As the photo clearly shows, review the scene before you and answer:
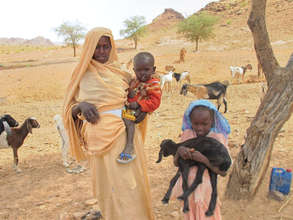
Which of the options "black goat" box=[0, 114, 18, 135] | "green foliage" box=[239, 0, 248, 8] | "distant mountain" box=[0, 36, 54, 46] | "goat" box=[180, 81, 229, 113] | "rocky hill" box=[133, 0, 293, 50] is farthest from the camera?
"distant mountain" box=[0, 36, 54, 46]

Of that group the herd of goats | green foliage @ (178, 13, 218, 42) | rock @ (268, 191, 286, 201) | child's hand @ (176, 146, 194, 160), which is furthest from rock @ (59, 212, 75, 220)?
green foliage @ (178, 13, 218, 42)

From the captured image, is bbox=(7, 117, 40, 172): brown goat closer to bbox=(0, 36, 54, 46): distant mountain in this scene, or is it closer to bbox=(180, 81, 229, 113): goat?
bbox=(180, 81, 229, 113): goat

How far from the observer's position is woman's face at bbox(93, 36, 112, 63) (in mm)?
2148

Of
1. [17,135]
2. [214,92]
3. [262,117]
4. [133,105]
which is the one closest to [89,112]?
[133,105]

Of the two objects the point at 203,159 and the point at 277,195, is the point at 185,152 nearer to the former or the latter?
the point at 203,159

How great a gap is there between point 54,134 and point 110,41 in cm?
538

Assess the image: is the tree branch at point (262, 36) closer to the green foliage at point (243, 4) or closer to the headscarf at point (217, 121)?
the headscarf at point (217, 121)

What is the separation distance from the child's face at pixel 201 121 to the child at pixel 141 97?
15.9 inches

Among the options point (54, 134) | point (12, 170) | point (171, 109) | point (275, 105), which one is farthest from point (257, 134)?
point (171, 109)

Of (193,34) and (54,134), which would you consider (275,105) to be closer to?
(54,134)

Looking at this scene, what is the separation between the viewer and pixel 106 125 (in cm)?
211

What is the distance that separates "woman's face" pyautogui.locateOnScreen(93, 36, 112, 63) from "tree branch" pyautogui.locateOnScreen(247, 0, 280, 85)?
5.59ft

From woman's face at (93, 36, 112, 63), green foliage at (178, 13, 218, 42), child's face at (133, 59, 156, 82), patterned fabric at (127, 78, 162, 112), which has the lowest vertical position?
patterned fabric at (127, 78, 162, 112)

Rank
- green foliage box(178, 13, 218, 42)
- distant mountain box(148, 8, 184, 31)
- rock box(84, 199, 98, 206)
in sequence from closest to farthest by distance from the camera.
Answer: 1. rock box(84, 199, 98, 206)
2. green foliage box(178, 13, 218, 42)
3. distant mountain box(148, 8, 184, 31)
